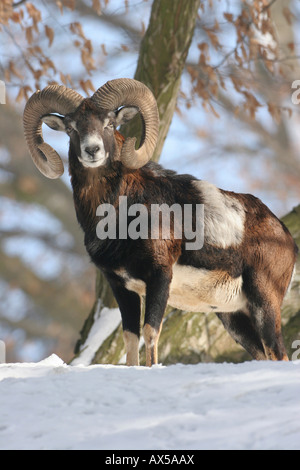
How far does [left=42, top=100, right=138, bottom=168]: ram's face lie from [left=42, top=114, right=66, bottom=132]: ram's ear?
0.06ft

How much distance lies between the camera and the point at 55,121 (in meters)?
8.77

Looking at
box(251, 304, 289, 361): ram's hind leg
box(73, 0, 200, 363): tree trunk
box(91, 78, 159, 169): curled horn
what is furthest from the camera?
box(73, 0, 200, 363): tree trunk

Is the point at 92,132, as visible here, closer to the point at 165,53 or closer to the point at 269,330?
the point at 269,330

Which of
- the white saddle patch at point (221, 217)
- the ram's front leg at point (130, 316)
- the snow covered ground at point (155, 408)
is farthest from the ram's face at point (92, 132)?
the snow covered ground at point (155, 408)

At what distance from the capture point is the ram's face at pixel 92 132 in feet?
26.3

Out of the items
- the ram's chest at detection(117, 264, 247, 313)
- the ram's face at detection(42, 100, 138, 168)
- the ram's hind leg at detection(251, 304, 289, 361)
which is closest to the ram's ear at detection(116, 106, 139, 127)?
the ram's face at detection(42, 100, 138, 168)

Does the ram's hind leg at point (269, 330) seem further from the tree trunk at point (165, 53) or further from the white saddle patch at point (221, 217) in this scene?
the tree trunk at point (165, 53)

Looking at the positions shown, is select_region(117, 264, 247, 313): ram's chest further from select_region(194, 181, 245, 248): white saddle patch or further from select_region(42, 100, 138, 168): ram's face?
select_region(42, 100, 138, 168): ram's face

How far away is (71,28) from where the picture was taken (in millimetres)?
13195

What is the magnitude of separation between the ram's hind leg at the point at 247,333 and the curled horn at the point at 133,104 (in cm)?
200

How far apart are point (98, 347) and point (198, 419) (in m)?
5.25

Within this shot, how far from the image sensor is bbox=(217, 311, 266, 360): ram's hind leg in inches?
361

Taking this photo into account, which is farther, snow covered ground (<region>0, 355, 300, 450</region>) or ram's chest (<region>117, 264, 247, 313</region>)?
ram's chest (<region>117, 264, 247, 313</region>)
